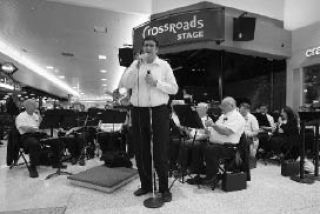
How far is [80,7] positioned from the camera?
6.14 metres

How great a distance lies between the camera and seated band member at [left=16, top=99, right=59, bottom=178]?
14.1 ft

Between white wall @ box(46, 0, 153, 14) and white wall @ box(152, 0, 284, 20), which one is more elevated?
white wall @ box(152, 0, 284, 20)

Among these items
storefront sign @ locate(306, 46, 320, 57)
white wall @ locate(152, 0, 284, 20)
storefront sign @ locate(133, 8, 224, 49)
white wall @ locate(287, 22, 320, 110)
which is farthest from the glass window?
storefront sign @ locate(133, 8, 224, 49)

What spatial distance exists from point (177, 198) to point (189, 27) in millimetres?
4139

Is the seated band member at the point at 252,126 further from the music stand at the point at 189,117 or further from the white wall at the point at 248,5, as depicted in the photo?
the white wall at the point at 248,5

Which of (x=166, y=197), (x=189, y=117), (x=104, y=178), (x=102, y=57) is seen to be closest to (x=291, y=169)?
(x=189, y=117)

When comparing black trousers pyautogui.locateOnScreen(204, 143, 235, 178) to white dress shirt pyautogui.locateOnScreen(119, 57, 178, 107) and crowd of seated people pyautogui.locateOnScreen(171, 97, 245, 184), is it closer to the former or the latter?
crowd of seated people pyautogui.locateOnScreen(171, 97, 245, 184)

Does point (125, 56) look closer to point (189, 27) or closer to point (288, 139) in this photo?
point (189, 27)

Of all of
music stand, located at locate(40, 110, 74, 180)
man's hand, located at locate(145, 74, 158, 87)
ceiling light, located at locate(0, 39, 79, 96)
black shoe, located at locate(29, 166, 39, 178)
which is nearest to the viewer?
man's hand, located at locate(145, 74, 158, 87)

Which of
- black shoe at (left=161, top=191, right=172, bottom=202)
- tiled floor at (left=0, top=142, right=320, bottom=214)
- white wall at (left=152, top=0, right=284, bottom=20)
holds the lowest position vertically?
tiled floor at (left=0, top=142, right=320, bottom=214)

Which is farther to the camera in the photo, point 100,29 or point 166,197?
point 100,29

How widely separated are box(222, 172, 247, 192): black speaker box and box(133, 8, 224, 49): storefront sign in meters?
3.43

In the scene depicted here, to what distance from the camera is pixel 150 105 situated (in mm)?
2877

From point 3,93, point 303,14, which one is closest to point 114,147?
point 303,14
